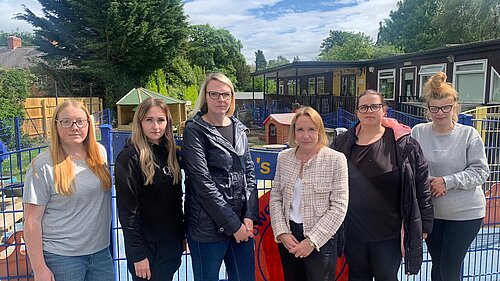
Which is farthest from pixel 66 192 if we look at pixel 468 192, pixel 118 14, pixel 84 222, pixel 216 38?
pixel 216 38

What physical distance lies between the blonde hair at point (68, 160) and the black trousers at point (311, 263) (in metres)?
1.14

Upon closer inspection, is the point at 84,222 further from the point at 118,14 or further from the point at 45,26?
the point at 45,26

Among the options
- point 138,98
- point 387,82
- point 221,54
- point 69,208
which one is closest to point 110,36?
point 138,98

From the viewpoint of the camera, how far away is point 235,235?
2.35 metres

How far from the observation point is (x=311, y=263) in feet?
7.75

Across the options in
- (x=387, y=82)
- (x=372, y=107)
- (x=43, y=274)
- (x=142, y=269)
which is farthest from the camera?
(x=387, y=82)

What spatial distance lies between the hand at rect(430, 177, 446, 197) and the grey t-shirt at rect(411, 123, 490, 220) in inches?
1.5

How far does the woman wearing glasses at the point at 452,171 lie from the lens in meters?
2.60

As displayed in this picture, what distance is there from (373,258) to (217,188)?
1080 mm

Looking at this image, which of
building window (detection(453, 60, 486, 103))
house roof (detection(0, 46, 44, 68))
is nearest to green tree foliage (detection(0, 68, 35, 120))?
building window (detection(453, 60, 486, 103))

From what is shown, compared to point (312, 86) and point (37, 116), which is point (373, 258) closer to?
point (37, 116)

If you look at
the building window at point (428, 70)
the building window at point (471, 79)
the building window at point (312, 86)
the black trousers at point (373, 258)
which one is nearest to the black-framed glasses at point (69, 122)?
the black trousers at point (373, 258)

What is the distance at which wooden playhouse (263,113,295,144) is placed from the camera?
14.2m

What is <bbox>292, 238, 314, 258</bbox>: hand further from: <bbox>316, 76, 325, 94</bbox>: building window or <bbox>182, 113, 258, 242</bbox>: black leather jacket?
<bbox>316, 76, 325, 94</bbox>: building window
